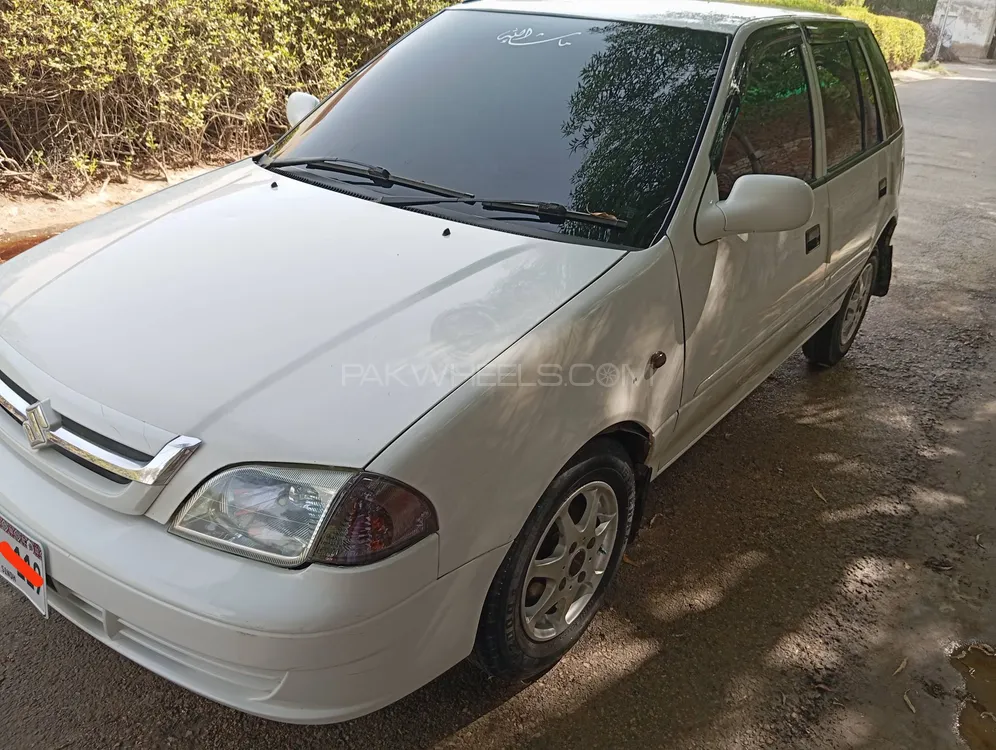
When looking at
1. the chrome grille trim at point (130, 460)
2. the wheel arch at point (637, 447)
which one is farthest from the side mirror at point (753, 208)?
the chrome grille trim at point (130, 460)

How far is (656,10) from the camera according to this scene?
2.97m

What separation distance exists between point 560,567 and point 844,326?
276 centimetres

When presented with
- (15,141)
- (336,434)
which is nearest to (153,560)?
(336,434)

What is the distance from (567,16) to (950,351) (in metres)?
3.21

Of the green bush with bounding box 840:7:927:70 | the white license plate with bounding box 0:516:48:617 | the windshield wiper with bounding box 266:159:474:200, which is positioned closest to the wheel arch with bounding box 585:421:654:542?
the windshield wiper with bounding box 266:159:474:200

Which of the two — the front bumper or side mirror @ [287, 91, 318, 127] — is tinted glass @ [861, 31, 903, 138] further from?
the front bumper

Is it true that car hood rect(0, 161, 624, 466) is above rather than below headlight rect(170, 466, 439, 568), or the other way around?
above

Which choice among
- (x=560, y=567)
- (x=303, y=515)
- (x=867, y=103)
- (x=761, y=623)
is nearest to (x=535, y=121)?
(x=560, y=567)

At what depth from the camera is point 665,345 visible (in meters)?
2.30

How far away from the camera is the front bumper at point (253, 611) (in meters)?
1.60

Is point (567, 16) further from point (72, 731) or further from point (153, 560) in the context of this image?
point (72, 731)

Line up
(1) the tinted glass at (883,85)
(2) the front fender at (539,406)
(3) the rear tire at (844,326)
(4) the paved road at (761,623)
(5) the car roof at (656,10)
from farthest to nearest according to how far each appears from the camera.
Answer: (3) the rear tire at (844,326) < (1) the tinted glass at (883,85) < (5) the car roof at (656,10) < (4) the paved road at (761,623) < (2) the front fender at (539,406)

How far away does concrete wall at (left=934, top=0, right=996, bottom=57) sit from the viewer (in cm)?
3256

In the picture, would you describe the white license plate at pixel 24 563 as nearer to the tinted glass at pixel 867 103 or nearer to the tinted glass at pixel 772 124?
the tinted glass at pixel 772 124
